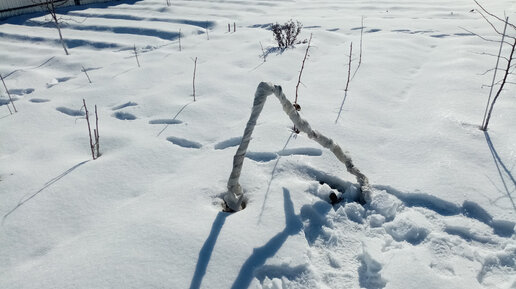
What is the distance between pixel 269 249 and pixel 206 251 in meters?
0.31

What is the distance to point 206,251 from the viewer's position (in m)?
1.79

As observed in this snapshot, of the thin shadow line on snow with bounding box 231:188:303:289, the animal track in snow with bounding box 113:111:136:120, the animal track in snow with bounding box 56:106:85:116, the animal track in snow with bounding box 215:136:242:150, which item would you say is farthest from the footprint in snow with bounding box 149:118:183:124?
the thin shadow line on snow with bounding box 231:188:303:289

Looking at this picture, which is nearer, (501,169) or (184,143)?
(501,169)

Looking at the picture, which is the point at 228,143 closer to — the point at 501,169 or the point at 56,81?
the point at 501,169

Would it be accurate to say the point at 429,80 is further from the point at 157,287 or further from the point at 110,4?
the point at 110,4

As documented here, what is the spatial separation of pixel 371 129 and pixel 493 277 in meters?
1.47

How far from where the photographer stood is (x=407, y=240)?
1917mm

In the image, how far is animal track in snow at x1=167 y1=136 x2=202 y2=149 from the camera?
9.45ft

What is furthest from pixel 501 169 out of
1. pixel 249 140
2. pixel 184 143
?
pixel 184 143

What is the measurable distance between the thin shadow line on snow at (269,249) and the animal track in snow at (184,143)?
1031mm

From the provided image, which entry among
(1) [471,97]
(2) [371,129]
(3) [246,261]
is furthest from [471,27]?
(3) [246,261]

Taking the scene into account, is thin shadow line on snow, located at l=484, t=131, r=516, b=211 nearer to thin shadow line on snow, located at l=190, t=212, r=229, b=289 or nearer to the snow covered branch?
the snow covered branch

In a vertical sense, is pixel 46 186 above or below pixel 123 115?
below

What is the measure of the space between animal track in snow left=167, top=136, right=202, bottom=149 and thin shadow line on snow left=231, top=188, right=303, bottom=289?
3.38 feet
